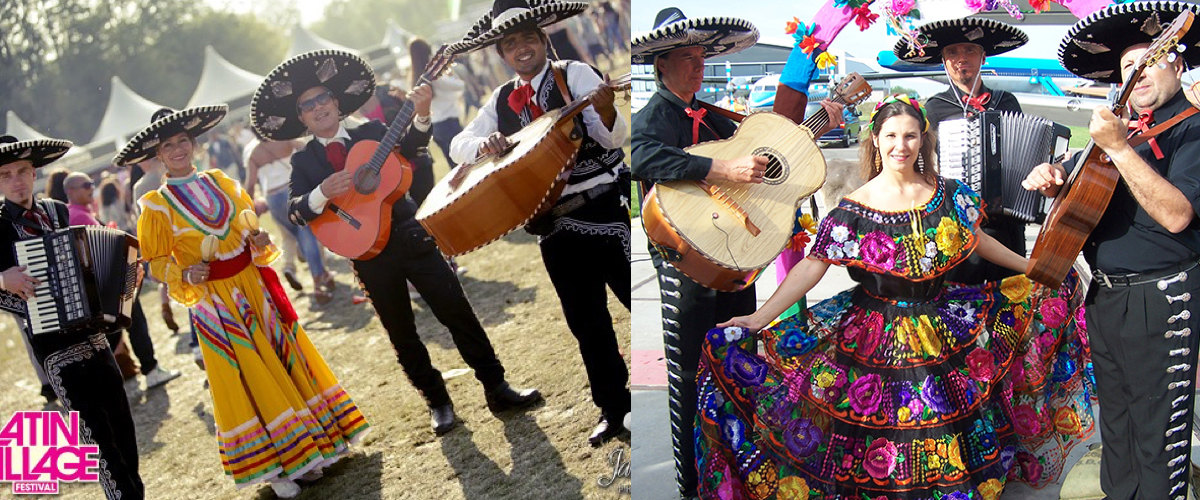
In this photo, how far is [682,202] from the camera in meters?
2.96

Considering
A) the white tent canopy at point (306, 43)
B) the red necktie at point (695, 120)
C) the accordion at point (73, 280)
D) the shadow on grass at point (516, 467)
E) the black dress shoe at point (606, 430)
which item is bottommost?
the shadow on grass at point (516, 467)

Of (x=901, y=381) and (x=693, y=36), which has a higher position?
(x=693, y=36)

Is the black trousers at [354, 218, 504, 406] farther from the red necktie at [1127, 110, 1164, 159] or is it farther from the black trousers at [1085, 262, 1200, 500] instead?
the red necktie at [1127, 110, 1164, 159]

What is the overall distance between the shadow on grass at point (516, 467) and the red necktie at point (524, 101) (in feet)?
4.43

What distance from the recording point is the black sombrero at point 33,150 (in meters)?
3.60

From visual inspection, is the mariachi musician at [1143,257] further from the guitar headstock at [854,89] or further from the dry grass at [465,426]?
the dry grass at [465,426]

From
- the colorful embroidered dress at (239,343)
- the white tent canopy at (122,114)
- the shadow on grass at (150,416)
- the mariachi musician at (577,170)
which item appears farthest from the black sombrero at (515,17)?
the shadow on grass at (150,416)

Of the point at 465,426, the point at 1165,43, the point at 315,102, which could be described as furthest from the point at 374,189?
the point at 1165,43

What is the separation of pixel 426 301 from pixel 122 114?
1.68 m

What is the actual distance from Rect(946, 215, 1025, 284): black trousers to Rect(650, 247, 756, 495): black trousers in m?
0.71

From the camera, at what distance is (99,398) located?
375cm

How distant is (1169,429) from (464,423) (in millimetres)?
2608

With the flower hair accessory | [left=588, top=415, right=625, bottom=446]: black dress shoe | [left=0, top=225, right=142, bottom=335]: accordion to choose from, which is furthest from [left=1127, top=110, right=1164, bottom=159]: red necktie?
[left=0, top=225, right=142, bottom=335]: accordion

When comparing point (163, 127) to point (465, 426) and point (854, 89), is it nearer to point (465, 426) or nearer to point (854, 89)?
point (465, 426)
